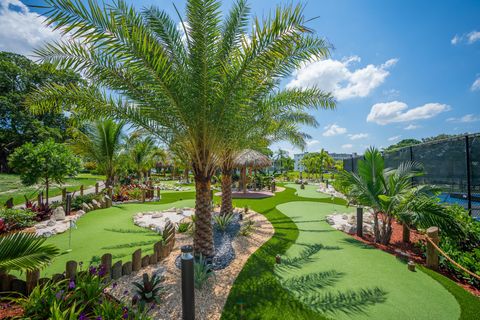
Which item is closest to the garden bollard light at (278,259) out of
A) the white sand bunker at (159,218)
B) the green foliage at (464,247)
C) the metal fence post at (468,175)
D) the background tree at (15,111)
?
the green foliage at (464,247)

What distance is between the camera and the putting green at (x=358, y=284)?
3230mm

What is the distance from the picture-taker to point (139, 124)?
4766 millimetres

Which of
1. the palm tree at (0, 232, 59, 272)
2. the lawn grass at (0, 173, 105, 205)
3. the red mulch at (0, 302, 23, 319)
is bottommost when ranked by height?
the red mulch at (0, 302, 23, 319)

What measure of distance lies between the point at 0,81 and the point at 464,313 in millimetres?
42298

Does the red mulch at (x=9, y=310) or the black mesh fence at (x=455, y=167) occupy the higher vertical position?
the black mesh fence at (x=455, y=167)

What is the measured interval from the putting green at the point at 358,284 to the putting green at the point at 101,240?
377 cm

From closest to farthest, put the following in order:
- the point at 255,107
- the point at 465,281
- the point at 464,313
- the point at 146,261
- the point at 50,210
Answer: the point at 464,313, the point at 465,281, the point at 146,261, the point at 255,107, the point at 50,210

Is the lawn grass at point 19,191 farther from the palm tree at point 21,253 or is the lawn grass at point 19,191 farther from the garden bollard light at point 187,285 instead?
the garden bollard light at point 187,285

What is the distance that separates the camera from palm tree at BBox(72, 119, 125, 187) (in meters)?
12.6

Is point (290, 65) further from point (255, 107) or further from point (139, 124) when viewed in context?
point (139, 124)

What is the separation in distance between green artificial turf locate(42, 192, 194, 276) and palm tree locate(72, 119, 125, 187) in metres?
5.50

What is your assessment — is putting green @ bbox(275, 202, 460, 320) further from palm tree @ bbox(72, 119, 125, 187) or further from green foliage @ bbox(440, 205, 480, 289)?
palm tree @ bbox(72, 119, 125, 187)

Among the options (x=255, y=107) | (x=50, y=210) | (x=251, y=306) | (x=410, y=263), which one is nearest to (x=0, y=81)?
(x=50, y=210)

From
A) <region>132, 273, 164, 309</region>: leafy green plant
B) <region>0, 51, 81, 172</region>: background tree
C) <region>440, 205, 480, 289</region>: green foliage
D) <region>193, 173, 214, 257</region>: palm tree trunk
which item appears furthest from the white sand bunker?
<region>0, 51, 81, 172</region>: background tree
